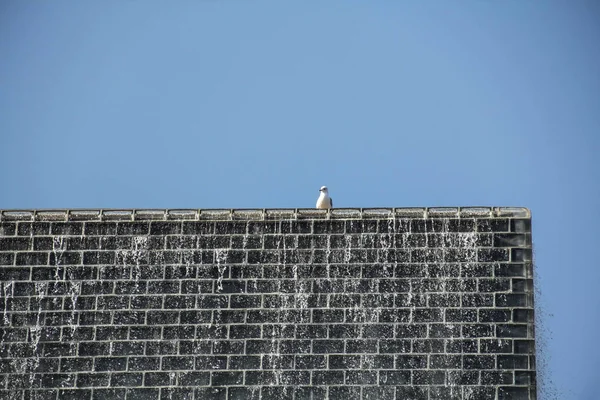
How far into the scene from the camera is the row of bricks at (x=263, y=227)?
82188mm

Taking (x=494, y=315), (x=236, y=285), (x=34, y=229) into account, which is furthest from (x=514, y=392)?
(x=34, y=229)

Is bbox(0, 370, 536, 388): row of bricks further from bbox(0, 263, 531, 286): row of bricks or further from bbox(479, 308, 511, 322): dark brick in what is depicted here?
bbox(0, 263, 531, 286): row of bricks

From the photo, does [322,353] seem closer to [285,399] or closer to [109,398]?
[285,399]

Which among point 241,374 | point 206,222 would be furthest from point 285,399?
point 206,222

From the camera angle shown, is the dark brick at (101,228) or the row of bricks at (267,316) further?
the dark brick at (101,228)

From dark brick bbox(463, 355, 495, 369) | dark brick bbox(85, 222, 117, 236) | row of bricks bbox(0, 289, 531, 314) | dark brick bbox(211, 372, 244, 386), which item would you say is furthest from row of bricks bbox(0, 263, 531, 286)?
dark brick bbox(211, 372, 244, 386)

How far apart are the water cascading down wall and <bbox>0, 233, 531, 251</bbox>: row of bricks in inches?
2.1

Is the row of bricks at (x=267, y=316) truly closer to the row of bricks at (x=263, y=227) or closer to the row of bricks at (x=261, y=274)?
the row of bricks at (x=261, y=274)

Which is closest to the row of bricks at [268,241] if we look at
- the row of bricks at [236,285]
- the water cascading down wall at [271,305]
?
the water cascading down wall at [271,305]

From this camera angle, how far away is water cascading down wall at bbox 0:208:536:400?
264 feet

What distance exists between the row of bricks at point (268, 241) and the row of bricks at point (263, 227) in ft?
0.67

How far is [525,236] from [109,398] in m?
16.8

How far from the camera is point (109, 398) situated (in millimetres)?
81250

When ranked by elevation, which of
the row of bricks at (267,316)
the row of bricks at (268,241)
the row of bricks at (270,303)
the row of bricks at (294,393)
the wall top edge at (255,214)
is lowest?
the row of bricks at (294,393)
